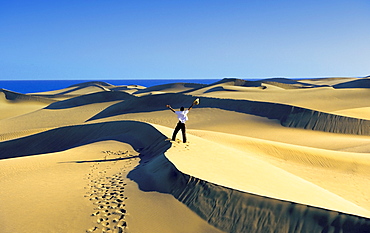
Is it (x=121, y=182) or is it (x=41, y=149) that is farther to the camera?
(x=41, y=149)

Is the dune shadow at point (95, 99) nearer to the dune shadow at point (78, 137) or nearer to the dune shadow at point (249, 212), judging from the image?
the dune shadow at point (78, 137)

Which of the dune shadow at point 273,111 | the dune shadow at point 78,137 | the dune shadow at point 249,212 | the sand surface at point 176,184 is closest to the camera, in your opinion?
the dune shadow at point 249,212

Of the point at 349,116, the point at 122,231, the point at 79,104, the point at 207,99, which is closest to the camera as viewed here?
the point at 122,231

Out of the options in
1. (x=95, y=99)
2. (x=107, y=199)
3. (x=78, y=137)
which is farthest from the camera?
(x=95, y=99)

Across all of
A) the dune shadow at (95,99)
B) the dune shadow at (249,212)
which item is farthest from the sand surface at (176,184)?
the dune shadow at (95,99)

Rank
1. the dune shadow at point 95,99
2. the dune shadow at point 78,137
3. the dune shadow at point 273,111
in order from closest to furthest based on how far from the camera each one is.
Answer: the dune shadow at point 78,137 → the dune shadow at point 273,111 → the dune shadow at point 95,99

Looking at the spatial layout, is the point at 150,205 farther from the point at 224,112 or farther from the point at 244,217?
the point at 224,112

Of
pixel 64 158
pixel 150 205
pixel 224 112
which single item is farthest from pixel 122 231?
pixel 224 112

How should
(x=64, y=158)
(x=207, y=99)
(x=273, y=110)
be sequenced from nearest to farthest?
(x=64, y=158), (x=273, y=110), (x=207, y=99)

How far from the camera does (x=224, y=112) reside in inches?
998

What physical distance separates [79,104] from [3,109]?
1290 centimetres

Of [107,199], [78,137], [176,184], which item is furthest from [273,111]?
[107,199]

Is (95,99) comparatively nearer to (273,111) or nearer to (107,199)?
(273,111)

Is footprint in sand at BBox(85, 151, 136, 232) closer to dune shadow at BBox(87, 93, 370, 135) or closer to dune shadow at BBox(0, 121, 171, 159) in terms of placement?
dune shadow at BBox(0, 121, 171, 159)
